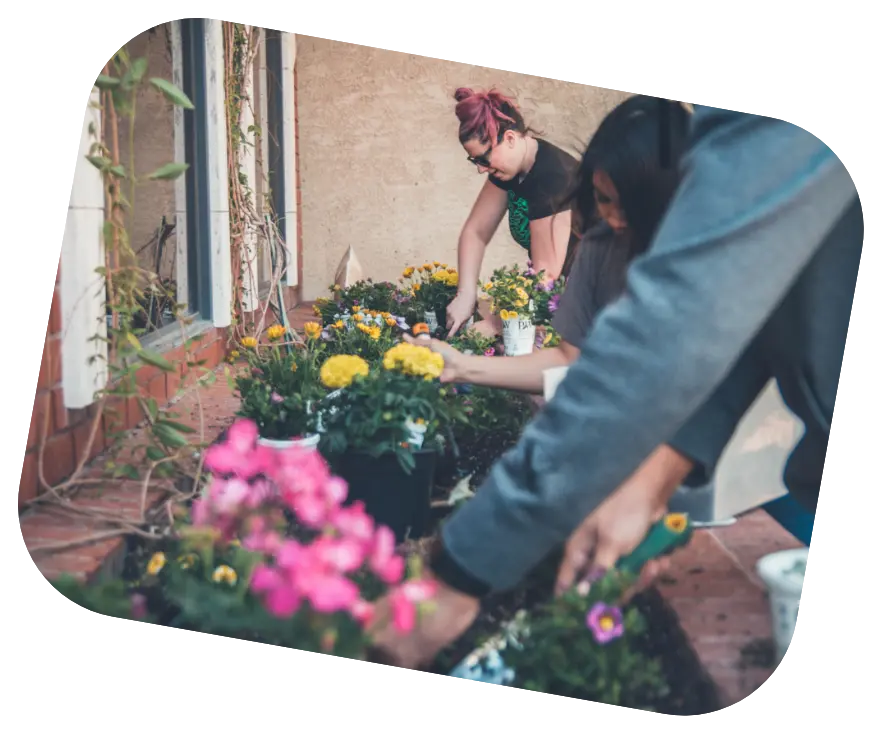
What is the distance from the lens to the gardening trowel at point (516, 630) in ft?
3.55

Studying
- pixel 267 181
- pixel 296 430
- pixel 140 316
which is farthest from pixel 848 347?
pixel 267 181

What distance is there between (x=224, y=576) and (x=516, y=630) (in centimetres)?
39

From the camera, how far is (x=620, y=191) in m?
1.23

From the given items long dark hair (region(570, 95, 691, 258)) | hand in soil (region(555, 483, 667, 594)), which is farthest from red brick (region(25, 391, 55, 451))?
long dark hair (region(570, 95, 691, 258))

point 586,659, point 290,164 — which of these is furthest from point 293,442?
point 290,164

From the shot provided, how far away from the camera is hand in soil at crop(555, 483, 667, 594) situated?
1.09 metres

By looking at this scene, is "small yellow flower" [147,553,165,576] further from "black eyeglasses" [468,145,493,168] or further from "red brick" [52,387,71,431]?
"black eyeglasses" [468,145,493,168]

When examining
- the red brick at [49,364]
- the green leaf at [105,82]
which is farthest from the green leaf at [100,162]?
the red brick at [49,364]

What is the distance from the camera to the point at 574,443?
98cm

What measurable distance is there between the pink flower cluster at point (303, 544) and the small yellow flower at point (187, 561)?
13 centimetres

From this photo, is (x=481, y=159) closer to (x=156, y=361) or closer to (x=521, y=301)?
(x=521, y=301)

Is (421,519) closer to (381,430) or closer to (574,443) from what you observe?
(381,430)

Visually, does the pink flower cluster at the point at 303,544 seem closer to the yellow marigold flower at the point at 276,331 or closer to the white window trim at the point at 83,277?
the white window trim at the point at 83,277

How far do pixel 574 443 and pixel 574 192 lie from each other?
574 millimetres
